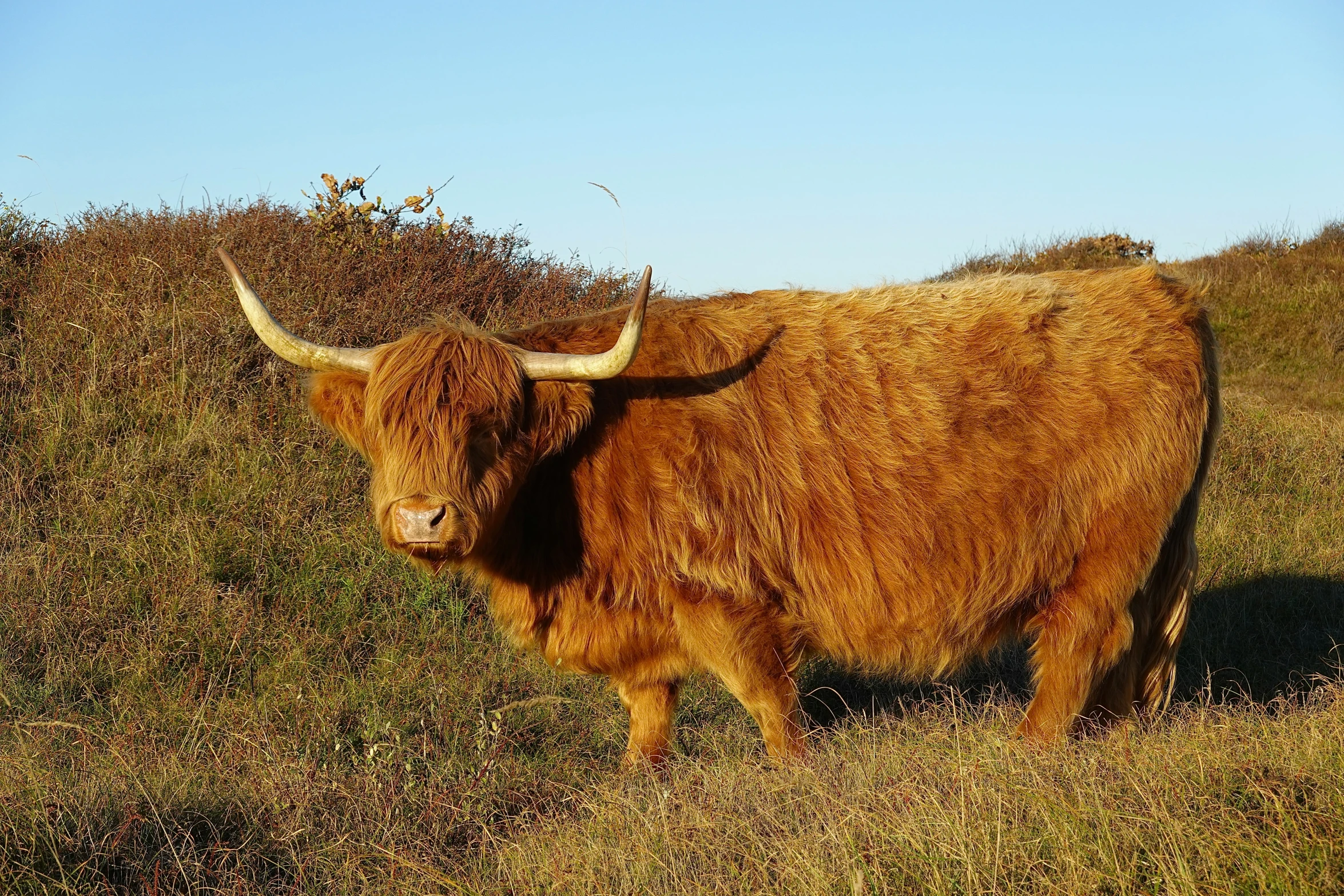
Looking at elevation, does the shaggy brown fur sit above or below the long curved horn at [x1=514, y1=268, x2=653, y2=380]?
below

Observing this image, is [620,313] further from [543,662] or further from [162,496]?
[162,496]

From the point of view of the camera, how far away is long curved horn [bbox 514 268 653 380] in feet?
12.0

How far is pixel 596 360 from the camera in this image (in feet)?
12.4

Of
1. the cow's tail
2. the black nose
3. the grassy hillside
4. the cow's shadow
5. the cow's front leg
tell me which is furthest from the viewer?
the cow's shadow

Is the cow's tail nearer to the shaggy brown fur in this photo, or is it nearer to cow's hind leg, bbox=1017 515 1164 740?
the shaggy brown fur

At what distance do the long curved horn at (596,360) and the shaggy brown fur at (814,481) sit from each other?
0.06 metres

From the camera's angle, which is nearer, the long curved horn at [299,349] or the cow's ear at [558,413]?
the cow's ear at [558,413]

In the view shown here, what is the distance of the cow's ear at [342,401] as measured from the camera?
13.1 ft

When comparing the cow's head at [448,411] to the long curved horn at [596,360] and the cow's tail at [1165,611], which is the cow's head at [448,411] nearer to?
the long curved horn at [596,360]

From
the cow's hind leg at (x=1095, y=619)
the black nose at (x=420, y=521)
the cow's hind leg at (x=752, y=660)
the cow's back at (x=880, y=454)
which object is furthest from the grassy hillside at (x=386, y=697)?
the black nose at (x=420, y=521)

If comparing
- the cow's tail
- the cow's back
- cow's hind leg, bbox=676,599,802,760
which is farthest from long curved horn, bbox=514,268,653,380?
the cow's tail

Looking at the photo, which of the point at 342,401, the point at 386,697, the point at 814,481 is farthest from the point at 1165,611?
the point at 342,401

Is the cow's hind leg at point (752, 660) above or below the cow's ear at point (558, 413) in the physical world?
below

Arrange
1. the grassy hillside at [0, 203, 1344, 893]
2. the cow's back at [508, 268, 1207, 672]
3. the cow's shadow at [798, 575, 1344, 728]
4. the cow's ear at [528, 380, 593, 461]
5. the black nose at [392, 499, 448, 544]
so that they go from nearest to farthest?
the grassy hillside at [0, 203, 1344, 893] → the black nose at [392, 499, 448, 544] → the cow's ear at [528, 380, 593, 461] → the cow's back at [508, 268, 1207, 672] → the cow's shadow at [798, 575, 1344, 728]
